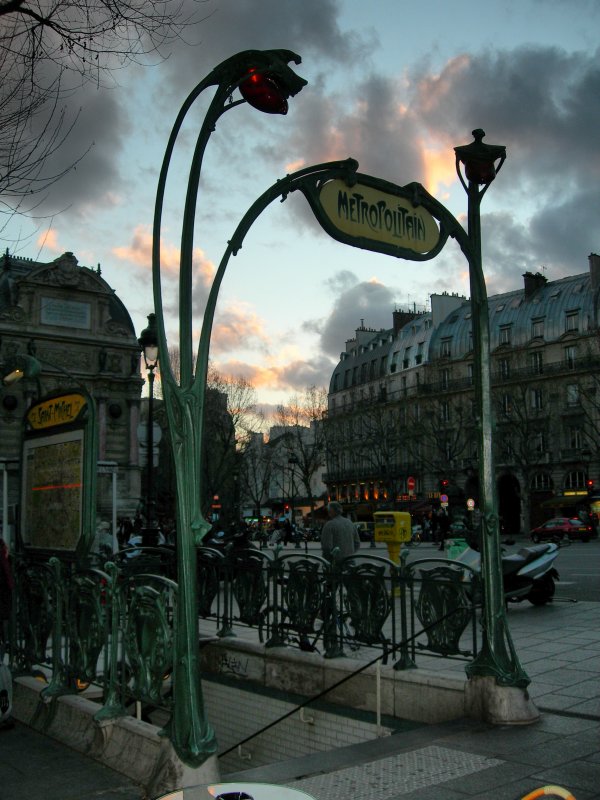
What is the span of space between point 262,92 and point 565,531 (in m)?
38.2

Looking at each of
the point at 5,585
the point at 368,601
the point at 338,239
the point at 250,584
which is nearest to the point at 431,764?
the point at 368,601

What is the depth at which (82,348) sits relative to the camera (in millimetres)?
46781

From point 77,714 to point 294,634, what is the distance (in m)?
2.72

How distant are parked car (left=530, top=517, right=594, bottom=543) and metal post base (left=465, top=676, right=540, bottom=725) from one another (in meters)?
34.4

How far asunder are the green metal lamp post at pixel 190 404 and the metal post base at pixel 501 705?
7.54ft

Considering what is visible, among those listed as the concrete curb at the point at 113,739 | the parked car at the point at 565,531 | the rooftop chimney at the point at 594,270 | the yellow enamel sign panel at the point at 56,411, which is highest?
the rooftop chimney at the point at 594,270

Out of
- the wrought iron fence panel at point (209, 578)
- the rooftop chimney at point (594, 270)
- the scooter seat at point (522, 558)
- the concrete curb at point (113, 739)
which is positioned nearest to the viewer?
the concrete curb at point (113, 739)

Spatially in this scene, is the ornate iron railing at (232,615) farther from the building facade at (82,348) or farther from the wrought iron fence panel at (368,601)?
the building facade at (82,348)

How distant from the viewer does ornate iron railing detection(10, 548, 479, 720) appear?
611 cm

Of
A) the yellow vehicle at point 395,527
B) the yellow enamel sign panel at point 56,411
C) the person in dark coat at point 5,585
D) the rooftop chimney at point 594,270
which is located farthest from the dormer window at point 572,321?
the person in dark coat at point 5,585

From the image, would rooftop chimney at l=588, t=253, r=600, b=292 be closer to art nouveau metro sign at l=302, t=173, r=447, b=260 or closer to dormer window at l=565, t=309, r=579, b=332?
dormer window at l=565, t=309, r=579, b=332

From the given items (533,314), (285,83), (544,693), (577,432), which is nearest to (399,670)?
(544,693)

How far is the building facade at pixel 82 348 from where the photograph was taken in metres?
44.0

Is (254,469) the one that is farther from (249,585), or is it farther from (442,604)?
(442,604)
